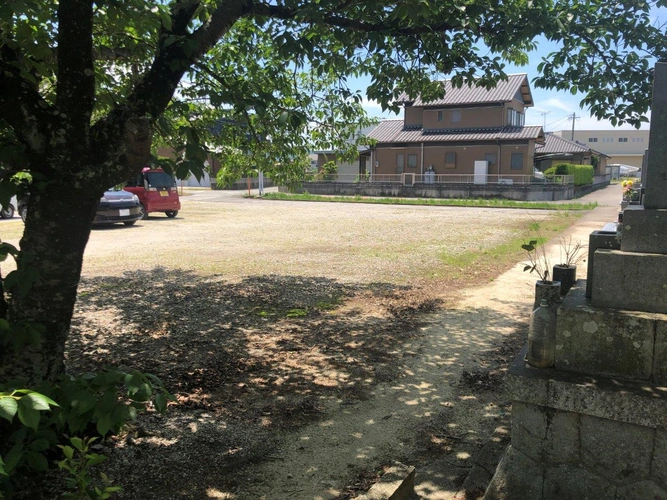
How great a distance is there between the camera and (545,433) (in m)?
2.57

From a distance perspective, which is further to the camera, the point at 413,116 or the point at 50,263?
the point at 413,116

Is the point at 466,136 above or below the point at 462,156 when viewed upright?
above

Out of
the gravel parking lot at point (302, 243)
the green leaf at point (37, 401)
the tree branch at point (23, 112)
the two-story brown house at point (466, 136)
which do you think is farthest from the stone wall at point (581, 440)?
the two-story brown house at point (466, 136)

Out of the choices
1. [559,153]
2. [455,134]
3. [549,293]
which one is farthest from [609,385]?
[559,153]

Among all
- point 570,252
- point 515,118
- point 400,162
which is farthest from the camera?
point 400,162

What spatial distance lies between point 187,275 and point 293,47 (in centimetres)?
608

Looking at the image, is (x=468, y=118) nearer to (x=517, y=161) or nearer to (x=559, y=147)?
(x=517, y=161)

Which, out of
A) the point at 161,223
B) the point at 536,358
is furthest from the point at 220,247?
the point at 536,358

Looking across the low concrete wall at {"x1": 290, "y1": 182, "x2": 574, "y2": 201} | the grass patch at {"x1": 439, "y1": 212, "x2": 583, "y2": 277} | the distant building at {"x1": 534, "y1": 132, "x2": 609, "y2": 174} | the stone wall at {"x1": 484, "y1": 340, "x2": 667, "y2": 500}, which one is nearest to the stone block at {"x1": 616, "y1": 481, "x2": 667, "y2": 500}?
the stone wall at {"x1": 484, "y1": 340, "x2": 667, "y2": 500}

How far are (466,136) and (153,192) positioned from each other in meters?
25.7

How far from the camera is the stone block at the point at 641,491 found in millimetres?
2392

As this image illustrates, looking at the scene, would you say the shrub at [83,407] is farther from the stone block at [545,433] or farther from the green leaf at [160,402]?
the stone block at [545,433]

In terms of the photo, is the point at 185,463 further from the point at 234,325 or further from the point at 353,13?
the point at 353,13

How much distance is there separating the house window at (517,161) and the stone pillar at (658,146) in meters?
37.3
